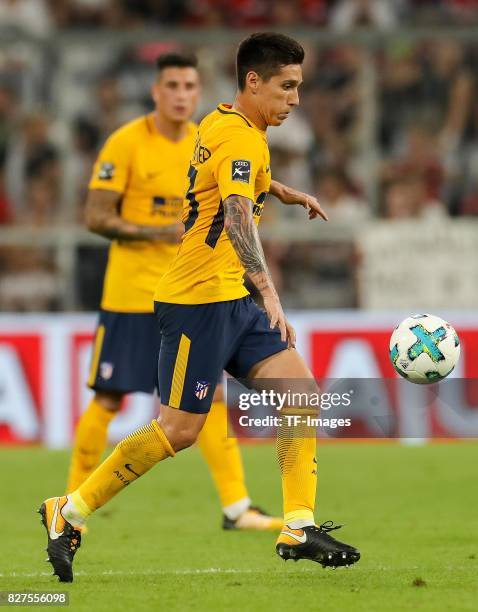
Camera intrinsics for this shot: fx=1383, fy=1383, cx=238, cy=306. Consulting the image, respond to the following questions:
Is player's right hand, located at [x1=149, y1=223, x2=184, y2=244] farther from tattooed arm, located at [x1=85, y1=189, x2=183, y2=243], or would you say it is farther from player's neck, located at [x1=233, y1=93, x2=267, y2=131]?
player's neck, located at [x1=233, y1=93, x2=267, y2=131]

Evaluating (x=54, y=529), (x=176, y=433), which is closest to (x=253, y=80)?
(x=176, y=433)

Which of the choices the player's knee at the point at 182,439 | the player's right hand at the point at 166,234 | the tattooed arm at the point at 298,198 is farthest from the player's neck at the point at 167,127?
the player's knee at the point at 182,439

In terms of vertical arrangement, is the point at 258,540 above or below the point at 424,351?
below

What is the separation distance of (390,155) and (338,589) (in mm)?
8459

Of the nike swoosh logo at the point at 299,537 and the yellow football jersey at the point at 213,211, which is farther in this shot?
the nike swoosh logo at the point at 299,537

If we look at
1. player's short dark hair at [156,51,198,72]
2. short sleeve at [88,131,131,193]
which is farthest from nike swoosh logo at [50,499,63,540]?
player's short dark hair at [156,51,198,72]

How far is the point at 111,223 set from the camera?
8.09 metres

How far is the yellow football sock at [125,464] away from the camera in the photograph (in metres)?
5.91

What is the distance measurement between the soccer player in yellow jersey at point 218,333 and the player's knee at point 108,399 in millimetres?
2100

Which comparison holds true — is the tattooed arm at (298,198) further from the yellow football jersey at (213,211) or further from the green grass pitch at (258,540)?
the green grass pitch at (258,540)

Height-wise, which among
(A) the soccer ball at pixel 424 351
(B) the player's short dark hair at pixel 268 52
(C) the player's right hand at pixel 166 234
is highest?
(B) the player's short dark hair at pixel 268 52

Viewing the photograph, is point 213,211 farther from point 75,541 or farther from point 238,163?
point 75,541

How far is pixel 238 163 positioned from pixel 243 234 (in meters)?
0.30

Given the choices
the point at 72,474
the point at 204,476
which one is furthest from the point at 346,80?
the point at 72,474
